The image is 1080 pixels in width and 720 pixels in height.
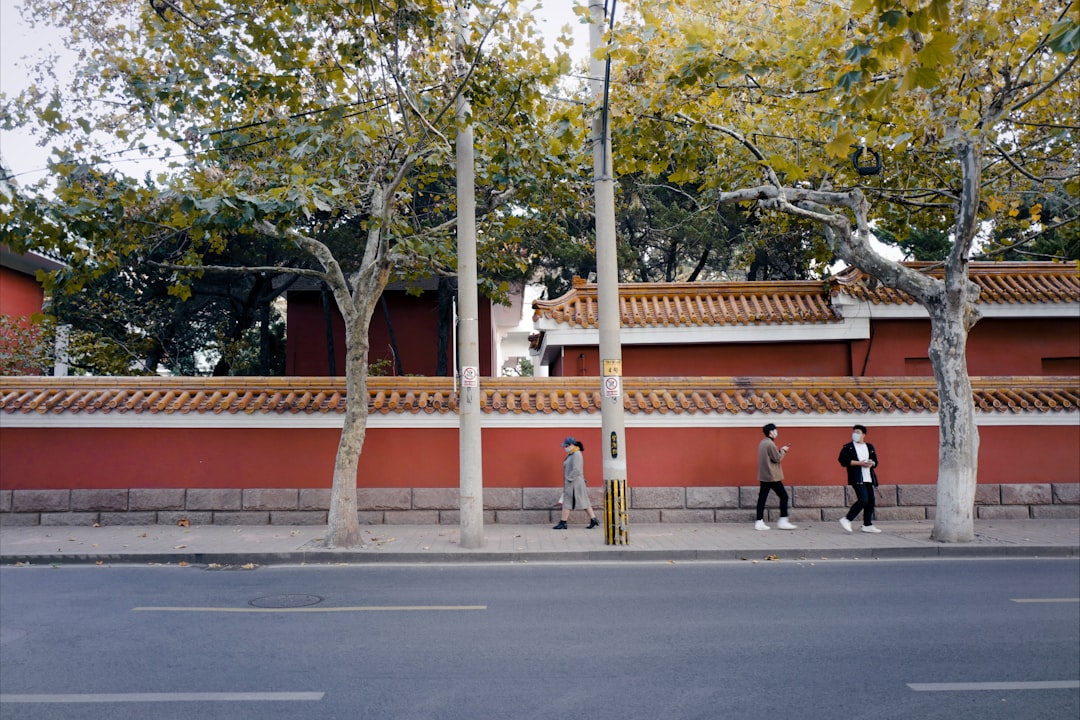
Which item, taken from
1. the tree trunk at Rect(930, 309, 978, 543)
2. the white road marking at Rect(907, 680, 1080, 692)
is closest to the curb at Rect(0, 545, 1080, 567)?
the tree trunk at Rect(930, 309, 978, 543)

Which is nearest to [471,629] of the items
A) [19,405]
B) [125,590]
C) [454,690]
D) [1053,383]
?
[454,690]

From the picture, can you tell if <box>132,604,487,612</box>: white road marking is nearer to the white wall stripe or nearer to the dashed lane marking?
the dashed lane marking

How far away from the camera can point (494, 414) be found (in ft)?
44.3

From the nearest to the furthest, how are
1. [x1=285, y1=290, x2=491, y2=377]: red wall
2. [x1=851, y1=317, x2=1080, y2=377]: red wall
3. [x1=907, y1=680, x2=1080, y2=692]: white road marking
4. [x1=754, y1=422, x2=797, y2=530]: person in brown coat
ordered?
[x1=907, y1=680, x2=1080, y2=692]: white road marking
[x1=754, y1=422, x2=797, y2=530]: person in brown coat
[x1=851, y1=317, x2=1080, y2=377]: red wall
[x1=285, y1=290, x2=491, y2=377]: red wall

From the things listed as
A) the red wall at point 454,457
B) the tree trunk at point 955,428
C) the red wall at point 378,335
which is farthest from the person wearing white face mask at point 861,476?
the red wall at point 378,335

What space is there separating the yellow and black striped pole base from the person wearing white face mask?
154 inches

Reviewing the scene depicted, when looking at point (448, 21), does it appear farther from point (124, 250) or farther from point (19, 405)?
point (19, 405)

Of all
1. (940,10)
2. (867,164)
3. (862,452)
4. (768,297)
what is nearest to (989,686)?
(940,10)

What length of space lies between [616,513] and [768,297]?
775 centimetres

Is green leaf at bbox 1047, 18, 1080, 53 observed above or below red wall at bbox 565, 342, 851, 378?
above

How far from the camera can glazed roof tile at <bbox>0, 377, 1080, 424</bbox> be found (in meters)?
13.3

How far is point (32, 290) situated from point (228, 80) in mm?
13702

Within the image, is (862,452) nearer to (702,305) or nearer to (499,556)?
(702,305)

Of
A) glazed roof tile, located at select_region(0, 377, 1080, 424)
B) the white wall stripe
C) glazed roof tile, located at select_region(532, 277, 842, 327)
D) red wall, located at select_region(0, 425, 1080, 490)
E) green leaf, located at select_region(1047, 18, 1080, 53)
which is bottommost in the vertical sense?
red wall, located at select_region(0, 425, 1080, 490)
